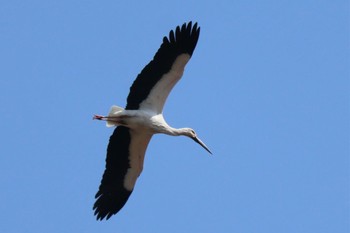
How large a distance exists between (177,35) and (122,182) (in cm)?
352

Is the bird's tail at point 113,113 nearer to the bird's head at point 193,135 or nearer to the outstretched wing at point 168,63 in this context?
the outstretched wing at point 168,63

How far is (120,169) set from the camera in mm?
19203

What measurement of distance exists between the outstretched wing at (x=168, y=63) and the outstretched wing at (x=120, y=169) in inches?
38.6

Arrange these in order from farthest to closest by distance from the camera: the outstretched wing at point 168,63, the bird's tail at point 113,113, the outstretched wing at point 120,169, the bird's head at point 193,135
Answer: the bird's head at point 193,135, the outstretched wing at point 120,169, the bird's tail at point 113,113, the outstretched wing at point 168,63

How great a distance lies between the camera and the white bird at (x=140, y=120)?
18.1m

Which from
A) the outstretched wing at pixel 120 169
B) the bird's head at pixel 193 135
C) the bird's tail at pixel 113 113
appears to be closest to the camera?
the bird's tail at pixel 113 113

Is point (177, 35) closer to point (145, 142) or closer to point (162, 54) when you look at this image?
point (162, 54)

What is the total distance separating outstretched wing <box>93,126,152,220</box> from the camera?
18.9m

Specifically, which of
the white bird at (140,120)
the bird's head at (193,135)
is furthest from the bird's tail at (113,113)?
the bird's head at (193,135)

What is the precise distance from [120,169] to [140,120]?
4.42 ft

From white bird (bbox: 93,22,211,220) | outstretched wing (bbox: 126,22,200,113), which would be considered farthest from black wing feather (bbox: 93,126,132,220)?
outstretched wing (bbox: 126,22,200,113)

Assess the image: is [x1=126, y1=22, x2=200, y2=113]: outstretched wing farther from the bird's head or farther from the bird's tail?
the bird's head

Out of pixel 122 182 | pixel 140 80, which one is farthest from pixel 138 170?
pixel 140 80

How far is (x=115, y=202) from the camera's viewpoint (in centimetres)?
1920
